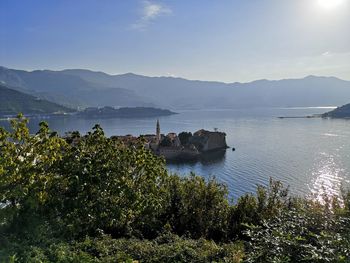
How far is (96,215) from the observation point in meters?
9.40

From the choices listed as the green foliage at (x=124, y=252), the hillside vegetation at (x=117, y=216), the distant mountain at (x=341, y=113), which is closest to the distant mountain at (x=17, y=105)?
the distant mountain at (x=341, y=113)

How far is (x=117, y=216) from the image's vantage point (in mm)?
9773

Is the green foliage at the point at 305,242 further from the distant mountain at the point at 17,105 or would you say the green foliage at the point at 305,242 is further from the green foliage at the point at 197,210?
the distant mountain at the point at 17,105

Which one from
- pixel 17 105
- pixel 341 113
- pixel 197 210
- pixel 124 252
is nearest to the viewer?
pixel 124 252

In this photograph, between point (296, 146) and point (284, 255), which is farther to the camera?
point (296, 146)

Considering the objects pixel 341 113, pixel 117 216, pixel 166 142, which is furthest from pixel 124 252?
pixel 341 113

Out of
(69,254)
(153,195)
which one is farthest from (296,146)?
(69,254)

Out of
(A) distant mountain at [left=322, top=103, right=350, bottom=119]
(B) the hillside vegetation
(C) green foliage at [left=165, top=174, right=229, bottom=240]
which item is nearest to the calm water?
(C) green foliage at [left=165, top=174, right=229, bottom=240]

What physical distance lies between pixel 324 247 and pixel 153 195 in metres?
7.12

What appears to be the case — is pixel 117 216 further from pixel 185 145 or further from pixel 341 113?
pixel 341 113

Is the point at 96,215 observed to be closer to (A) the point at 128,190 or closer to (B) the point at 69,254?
(A) the point at 128,190

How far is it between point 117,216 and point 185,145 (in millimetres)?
68464

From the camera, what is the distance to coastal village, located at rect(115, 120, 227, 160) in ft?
241

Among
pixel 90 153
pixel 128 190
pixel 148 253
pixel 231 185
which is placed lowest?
pixel 231 185
